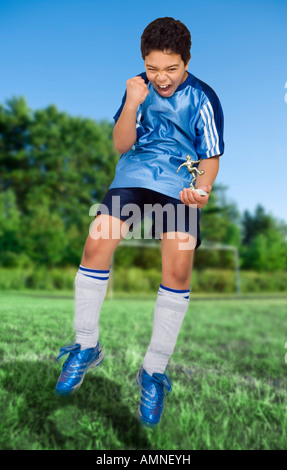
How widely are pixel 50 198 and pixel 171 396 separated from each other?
512 inches

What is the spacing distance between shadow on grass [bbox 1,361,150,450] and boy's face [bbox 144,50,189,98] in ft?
5.01

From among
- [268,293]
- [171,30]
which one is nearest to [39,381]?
[171,30]

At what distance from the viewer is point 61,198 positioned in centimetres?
1482

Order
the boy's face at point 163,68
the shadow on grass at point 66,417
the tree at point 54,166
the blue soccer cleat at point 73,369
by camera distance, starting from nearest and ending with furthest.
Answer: the shadow on grass at point 66,417
the boy's face at point 163,68
the blue soccer cleat at point 73,369
the tree at point 54,166

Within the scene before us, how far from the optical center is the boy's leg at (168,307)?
2.01m

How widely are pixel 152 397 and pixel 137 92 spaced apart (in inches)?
55.6

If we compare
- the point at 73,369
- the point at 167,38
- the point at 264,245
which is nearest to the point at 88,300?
the point at 73,369

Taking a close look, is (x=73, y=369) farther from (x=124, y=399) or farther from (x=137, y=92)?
(x=137, y=92)

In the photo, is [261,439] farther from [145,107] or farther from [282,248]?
[282,248]

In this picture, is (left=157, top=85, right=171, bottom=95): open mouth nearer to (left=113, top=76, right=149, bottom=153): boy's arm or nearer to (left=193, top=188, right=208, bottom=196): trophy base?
(left=113, top=76, right=149, bottom=153): boy's arm

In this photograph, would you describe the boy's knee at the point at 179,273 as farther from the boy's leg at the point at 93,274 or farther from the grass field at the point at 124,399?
the grass field at the point at 124,399

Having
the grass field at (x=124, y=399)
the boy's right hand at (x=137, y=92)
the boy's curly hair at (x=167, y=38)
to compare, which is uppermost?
the boy's curly hair at (x=167, y=38)

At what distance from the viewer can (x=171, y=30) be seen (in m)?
1.85

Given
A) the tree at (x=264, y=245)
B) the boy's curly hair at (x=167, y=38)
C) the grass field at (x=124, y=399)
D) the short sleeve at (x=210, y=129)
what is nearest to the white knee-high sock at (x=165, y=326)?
the grass field at (x=124, y=399)
